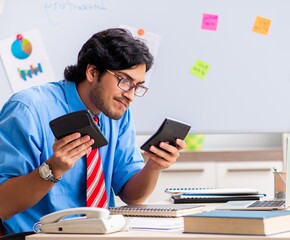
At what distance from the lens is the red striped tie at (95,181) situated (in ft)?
6.72

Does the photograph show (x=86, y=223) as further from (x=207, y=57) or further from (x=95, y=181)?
(x=207, y=57)

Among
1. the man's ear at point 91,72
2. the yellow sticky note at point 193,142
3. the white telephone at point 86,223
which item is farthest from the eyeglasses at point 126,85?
the yellow sticky note at point 193,142

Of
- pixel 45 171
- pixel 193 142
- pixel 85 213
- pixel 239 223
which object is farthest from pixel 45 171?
pixel 193 142

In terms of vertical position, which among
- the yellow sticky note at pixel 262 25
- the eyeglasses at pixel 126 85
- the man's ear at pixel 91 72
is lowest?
the eyeglasses at pixel 126 85

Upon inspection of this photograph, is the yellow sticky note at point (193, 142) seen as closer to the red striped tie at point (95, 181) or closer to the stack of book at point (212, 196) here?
the stack of book at point (212, 196)

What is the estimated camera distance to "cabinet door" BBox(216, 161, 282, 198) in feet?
12.3

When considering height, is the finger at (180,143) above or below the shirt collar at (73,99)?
below

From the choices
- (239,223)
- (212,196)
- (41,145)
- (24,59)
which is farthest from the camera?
(24,59)

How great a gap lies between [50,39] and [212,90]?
0.69 meters

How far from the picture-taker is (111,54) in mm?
2121

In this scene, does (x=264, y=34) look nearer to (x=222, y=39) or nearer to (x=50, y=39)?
(x=222, y=39)

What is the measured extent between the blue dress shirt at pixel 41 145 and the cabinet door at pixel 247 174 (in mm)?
1573

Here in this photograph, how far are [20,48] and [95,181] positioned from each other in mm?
916

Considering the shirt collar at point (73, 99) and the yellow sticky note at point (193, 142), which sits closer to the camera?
the shirt collar at point (73, 99)
